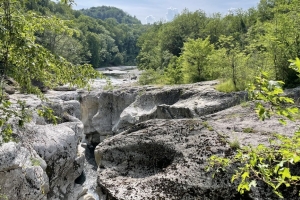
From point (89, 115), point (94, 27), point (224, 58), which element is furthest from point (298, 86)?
point (94, 27)

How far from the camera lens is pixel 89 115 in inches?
922

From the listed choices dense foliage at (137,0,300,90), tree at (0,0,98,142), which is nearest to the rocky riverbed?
tree at (0,0,98,142)

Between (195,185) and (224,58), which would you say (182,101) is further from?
(195,185)

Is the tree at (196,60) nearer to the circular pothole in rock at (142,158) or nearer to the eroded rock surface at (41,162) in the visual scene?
the eroded rock surface at (41,162)

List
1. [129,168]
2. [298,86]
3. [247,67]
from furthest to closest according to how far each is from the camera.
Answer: [247,67] < [298,86] < [129,168]

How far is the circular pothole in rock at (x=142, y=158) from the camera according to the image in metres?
7.01

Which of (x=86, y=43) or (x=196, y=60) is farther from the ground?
(x=86, y=43)

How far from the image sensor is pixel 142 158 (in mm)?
7277

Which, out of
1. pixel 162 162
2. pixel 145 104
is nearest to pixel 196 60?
pixel 145 104

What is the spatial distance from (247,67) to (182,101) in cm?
382

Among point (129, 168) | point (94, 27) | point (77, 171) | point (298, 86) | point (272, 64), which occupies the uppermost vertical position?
point (94, 27)

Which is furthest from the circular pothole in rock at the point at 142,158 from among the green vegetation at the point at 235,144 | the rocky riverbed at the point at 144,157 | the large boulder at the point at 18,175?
the large boulder at the point at 18,175

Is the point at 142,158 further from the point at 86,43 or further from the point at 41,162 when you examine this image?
the point at 86,43

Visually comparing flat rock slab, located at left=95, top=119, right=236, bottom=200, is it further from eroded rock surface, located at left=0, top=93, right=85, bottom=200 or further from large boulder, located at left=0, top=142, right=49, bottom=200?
large boulder, located at left=0, top=142, right=49, bottom=200
